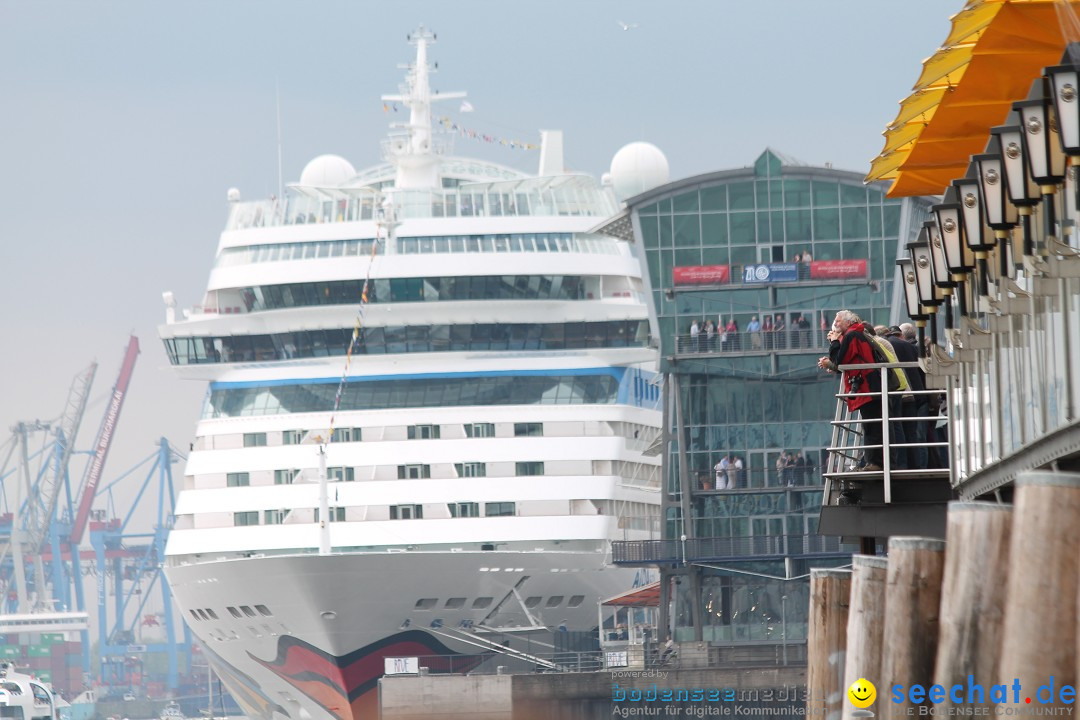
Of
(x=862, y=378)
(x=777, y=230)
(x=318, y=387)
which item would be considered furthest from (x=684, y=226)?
(x=862, y=378)

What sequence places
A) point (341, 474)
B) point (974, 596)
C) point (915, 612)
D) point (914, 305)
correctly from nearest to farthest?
point (974, 596), point (915, 612), point (914, 305), point (341, 474)

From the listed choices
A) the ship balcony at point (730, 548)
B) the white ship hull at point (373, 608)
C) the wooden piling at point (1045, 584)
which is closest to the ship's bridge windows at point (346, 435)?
the white ship hull at point (373, 608)

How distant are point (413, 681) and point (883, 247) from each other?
14.3 metres

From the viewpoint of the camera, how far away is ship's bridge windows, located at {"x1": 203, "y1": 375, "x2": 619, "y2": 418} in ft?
179

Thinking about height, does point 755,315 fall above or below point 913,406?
above

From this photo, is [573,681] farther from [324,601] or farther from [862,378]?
[862,378]

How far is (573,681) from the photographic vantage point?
142 feet

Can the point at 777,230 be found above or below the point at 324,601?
above

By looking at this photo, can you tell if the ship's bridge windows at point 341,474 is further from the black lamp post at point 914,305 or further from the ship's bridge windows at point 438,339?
the black lamp post at point 914,305

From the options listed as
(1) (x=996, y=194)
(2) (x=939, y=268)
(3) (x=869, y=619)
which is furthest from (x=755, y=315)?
(3) (x=869, y=619)

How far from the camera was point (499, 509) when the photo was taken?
52.6 meters

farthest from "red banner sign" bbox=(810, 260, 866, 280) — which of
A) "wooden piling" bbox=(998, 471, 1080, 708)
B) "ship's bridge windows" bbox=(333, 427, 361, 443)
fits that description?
"wooden piling" bbox=(998, 471, 1080, 708)

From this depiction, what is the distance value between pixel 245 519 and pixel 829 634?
121 ft

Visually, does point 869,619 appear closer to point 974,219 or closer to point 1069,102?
point 974,219
